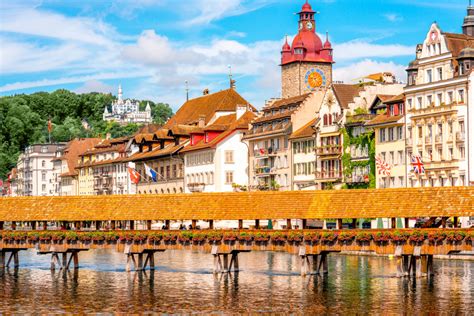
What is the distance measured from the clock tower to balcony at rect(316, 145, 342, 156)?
47.7 metres

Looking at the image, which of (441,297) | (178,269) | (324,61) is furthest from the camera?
(324,61)

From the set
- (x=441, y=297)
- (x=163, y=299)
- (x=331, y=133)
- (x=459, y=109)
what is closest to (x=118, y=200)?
(x=163, y=299)

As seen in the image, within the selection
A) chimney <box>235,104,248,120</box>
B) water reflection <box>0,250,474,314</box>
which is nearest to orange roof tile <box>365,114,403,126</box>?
water reflection <box>0,250,474,314</box>

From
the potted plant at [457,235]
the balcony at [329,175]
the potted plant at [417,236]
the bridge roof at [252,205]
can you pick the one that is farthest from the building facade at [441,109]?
the potted plant at [457,235]

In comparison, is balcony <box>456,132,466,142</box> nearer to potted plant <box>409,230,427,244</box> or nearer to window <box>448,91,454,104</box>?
Result: window <box>448,91,454,104</box>

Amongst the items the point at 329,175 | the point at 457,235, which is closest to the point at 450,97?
the point at 329,175

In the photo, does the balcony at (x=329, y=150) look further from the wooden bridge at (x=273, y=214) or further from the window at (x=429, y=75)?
the wooden bridge at (x=273, y=214)

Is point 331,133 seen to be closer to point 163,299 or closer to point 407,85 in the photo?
point 407,85

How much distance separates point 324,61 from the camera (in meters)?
175

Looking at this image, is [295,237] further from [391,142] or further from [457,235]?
[391,142]

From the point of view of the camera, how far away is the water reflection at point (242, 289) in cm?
6197

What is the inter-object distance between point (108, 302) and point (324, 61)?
114 m

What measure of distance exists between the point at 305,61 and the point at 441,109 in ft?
222

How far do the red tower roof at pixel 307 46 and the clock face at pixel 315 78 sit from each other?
1727mm
